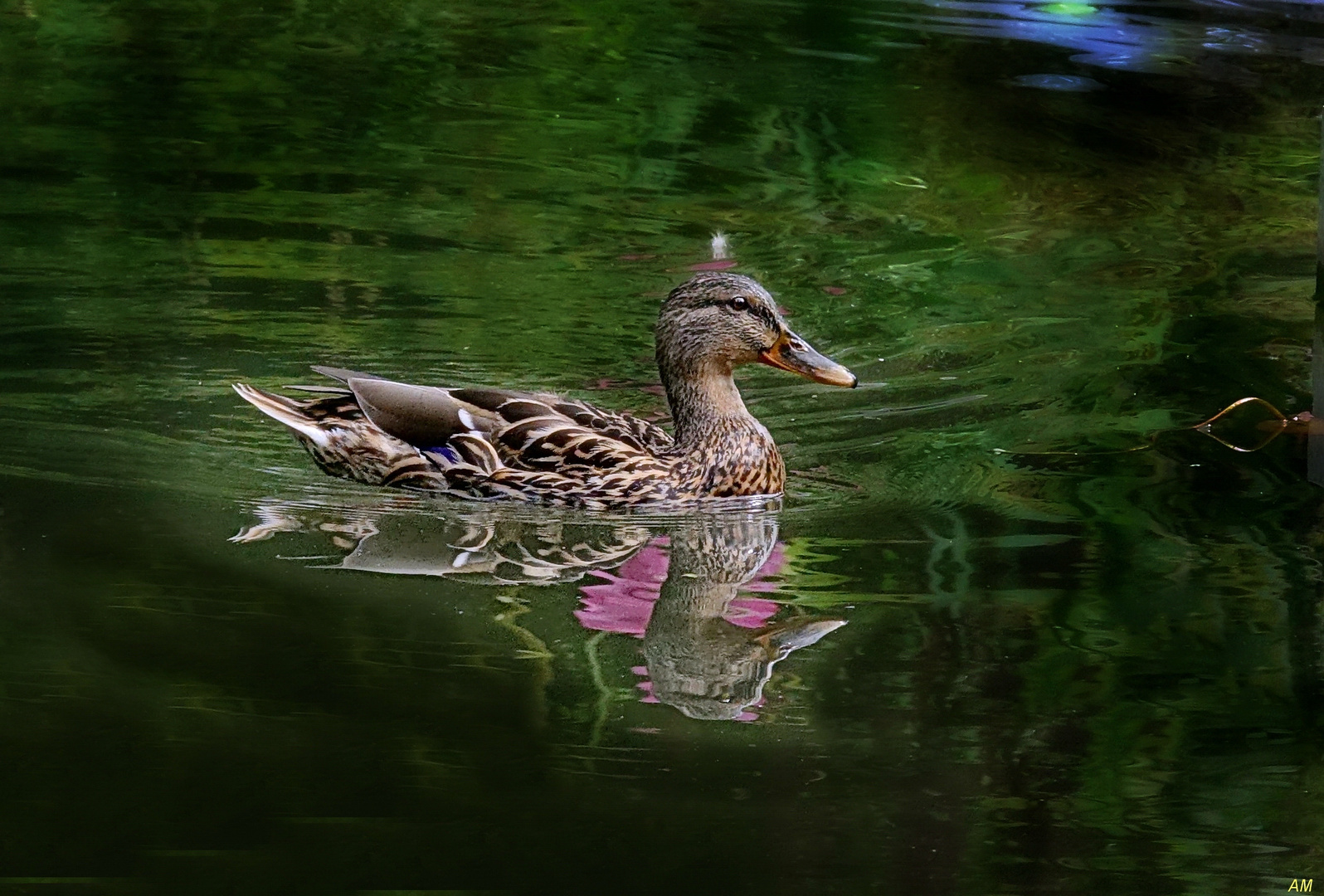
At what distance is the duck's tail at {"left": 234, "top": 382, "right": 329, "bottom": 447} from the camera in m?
7.27

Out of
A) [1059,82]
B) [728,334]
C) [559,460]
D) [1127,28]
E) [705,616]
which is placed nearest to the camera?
[705,616]

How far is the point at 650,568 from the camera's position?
6.32 metres

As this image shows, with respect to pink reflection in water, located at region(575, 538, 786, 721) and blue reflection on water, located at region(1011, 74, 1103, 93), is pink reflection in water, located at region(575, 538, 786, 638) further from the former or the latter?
blue reflection on water, located at region(1011, 74, 1103, 93)

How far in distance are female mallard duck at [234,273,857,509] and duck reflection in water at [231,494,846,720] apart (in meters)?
0.15

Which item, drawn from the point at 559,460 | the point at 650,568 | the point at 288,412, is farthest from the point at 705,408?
the point at 288,412

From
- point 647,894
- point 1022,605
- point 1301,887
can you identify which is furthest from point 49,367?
point 1301,887

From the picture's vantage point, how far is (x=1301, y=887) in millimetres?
4242

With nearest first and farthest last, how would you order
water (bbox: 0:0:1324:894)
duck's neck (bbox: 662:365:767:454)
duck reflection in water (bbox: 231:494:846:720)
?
water (bbox: 0:0:1324:894) → duck reflection in water (bbox: 231:494:846:720) → duck's neck (bbox: 662:365:767:454)

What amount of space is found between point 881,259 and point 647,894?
625cm

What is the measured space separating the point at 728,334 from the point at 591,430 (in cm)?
61

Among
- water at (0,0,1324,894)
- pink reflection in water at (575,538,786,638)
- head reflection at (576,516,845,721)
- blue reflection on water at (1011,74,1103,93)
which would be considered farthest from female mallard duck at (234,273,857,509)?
blue reflection on water at (1011,74,1103,93)

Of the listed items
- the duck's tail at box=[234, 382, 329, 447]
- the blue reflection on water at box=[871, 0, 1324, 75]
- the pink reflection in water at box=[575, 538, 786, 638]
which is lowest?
the duck's tail at box=[234, 382, 329, 447]

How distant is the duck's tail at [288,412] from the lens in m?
7.27

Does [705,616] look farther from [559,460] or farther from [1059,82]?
[1059,82]
